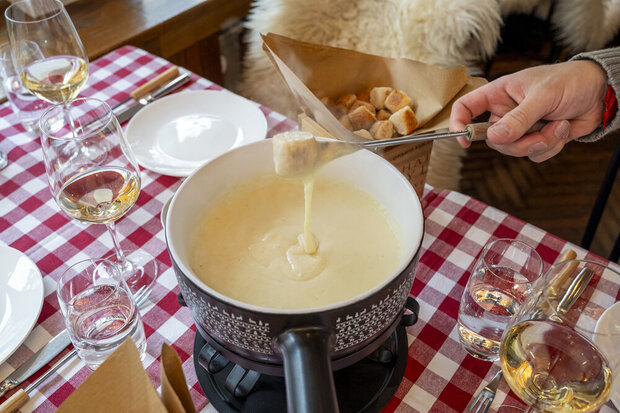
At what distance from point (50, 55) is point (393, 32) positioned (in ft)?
3.93

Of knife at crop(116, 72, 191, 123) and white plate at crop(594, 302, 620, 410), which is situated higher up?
white plate at crop(594, 302, 620, 410)

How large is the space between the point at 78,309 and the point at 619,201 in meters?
2.26

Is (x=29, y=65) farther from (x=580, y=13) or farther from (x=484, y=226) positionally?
(x=580, y=13)

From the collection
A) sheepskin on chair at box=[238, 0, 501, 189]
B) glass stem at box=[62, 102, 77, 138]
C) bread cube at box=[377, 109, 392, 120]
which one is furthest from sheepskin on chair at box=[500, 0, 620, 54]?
glass stem at box=[62, 102, 77, 138]

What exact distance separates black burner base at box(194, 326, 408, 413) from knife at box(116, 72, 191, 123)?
0.71 meters

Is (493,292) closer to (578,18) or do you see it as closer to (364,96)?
(364,96)

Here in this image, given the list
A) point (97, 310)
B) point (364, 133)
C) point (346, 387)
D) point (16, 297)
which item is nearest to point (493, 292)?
point (346, 387)

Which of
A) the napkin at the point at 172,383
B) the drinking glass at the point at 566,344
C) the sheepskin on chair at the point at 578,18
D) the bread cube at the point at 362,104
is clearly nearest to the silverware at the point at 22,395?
the napkin at the point at 172,383

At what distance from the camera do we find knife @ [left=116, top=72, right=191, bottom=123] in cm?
128

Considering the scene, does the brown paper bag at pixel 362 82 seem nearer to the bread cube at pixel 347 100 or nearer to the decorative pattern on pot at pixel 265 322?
the bread cube at pixel 347 100

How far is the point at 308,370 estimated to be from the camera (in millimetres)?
525

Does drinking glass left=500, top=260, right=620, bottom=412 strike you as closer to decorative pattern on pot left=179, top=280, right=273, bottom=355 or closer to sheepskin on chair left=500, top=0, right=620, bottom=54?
decorative pattern on pot left=179, top=280, right=273, bottom=355

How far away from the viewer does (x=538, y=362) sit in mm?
663

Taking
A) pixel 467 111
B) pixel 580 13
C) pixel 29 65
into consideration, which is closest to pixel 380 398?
pixel 467 111
